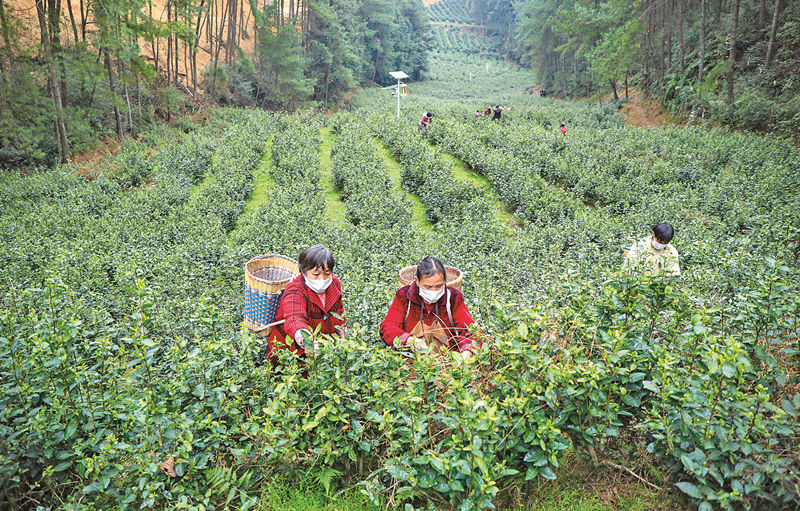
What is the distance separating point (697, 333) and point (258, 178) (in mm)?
12061

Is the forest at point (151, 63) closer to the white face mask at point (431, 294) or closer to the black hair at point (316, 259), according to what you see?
the black hair at point (316, 259)

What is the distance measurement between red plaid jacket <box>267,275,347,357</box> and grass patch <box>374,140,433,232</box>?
573 centimetres

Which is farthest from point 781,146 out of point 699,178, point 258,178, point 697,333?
point 258,178

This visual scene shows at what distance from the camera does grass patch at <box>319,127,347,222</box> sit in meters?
10.0

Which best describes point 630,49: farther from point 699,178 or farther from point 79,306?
point 79,306

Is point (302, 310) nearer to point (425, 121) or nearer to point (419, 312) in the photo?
point (419, 312)

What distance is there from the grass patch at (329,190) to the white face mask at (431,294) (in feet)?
20.3

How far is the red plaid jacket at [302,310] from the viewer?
3.23 metres

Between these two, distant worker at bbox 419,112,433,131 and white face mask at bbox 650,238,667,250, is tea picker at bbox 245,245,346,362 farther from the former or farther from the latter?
distant worker at bbox 419,112,433,131

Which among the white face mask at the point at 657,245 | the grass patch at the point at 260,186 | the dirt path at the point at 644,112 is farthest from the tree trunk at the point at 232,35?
the white face mask at the point at 657,245

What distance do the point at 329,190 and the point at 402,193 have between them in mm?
2089

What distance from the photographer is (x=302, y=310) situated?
10.8 ft

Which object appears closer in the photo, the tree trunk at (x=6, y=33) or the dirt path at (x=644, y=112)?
the tree trunk at (x=6, y=33)

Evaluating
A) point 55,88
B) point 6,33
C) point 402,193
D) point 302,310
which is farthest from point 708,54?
point 6,33
